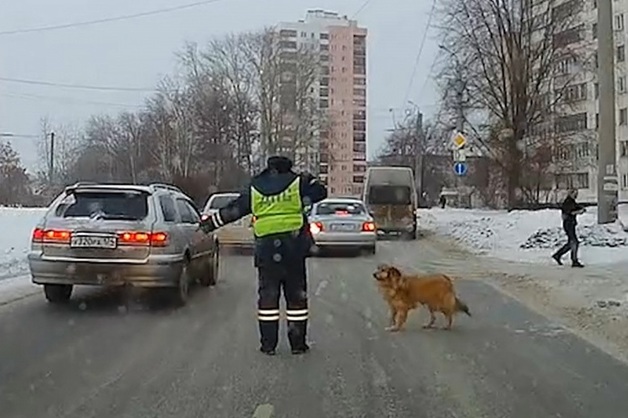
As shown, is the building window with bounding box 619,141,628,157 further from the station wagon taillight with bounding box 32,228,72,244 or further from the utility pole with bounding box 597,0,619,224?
the station wagon taillight with bounding box 32,228,72,244

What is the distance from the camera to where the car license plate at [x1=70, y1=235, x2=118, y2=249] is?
12.5 metres

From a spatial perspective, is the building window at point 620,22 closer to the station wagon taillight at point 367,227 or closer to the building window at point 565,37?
the building window at point 565,37

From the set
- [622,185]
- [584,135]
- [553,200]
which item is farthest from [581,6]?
[622,185]

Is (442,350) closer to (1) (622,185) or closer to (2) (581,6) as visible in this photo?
(2) (581,6)

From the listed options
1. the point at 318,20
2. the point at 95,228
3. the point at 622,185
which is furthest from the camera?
the point at 318,20

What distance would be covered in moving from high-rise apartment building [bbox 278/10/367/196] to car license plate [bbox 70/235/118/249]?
6414cm

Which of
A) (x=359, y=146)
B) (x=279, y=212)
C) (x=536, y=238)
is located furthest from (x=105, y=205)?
(x=359, y=146)

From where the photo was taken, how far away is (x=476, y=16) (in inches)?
1881

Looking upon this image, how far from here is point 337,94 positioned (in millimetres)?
94938

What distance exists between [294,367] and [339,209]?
16.6 meters

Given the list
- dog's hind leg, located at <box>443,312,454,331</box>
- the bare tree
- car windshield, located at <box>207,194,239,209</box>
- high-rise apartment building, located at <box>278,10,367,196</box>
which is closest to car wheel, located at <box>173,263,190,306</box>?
dog's hind leg, located at <box>443,312,454,331</box>

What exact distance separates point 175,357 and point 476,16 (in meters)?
41.0

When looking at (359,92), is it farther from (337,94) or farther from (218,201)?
(218,201)

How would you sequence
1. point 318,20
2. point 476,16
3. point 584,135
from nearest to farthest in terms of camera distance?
point 476,16 → point 584,135 → point 318,20
